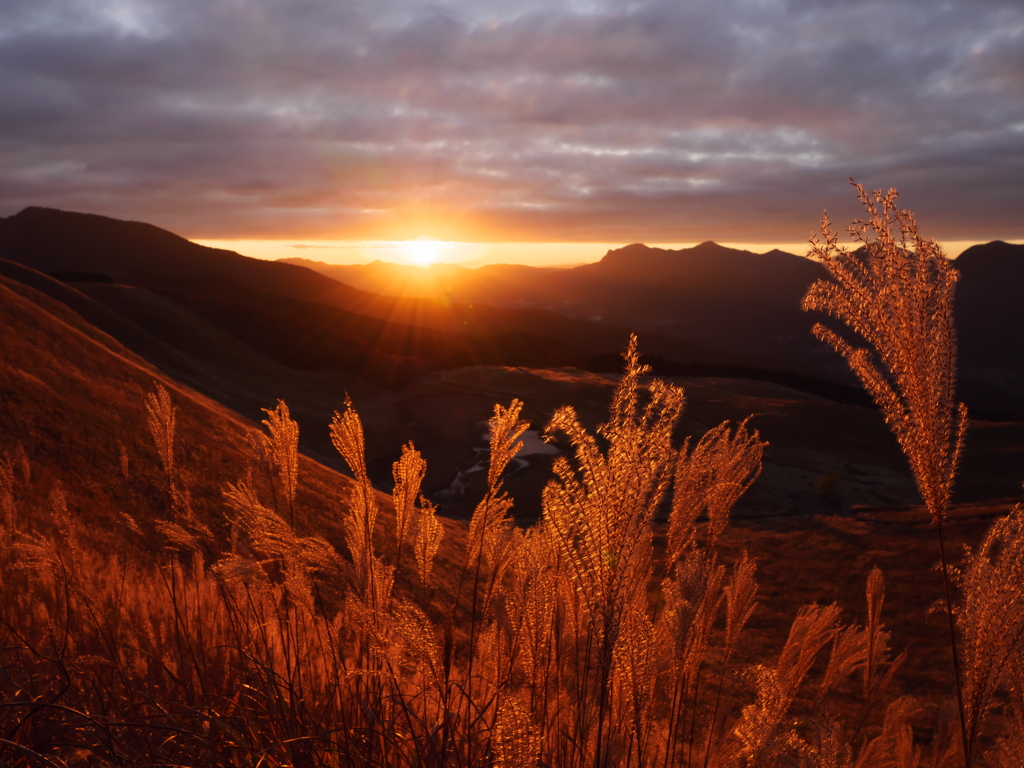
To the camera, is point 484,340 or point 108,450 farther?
point 484,340

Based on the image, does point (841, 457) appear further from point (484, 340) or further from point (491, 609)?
point (484, 340)

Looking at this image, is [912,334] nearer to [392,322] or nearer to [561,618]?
[561,618]

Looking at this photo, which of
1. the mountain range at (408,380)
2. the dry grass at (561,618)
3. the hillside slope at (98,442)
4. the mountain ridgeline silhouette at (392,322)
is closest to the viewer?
the dry grass at (561,618)

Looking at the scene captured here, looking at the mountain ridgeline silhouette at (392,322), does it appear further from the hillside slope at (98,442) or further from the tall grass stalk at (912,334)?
the hillside slope at (98,442)

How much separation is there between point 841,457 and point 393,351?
39.1 meters

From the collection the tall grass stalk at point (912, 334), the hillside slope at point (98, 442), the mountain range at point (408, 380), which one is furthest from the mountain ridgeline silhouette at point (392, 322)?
the hillside slope at point (98, 442)

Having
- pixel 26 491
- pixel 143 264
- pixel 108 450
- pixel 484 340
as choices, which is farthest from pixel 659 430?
pixel 143 264

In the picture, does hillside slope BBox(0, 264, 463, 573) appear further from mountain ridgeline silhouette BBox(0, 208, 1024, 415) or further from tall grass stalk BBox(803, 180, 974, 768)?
mountain ridgeline silhouette BBox(0, 208, 1024, 415)

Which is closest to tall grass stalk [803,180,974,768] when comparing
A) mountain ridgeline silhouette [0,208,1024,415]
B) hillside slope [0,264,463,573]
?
mountain ridgeline silhouette [0,208,1024,415]

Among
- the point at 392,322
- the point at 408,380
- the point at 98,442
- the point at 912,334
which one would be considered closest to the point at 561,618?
the point at 912,334

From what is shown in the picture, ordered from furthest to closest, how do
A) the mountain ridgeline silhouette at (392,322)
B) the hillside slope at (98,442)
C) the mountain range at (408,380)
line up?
the mountain ridgeline silhouette at (392,322) < the mountain range at (408,380) < the hillside slope at (98,442)

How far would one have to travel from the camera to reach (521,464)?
84.6ft

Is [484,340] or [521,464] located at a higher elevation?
[484,340]

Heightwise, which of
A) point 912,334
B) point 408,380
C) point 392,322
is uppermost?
point 392,322
